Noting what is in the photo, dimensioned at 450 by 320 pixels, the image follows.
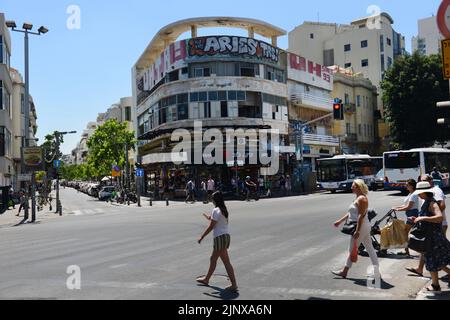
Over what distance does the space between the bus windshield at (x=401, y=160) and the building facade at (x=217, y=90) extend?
44.5ft

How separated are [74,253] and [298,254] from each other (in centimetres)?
544

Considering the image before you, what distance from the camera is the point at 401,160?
99.7 feet

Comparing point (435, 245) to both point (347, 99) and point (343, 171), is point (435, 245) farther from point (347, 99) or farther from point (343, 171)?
point (347, 99)

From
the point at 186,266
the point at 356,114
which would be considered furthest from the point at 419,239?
the point at 356,114

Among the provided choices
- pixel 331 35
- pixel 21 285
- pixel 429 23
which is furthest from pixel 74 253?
pixel 429 23

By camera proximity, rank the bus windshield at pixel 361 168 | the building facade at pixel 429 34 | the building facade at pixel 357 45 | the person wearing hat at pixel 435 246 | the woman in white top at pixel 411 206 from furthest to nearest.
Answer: the building facade at pixel 429 34
the building facade at pixel 357 45
the bus windshield at pixel 361 168
the woman in white top at pixel 411 206
the person wearing hat at pixel 435 246

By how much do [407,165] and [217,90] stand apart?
18.1m

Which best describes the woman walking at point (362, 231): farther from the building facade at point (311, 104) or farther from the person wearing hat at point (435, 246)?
the building facade at point (311, 104)

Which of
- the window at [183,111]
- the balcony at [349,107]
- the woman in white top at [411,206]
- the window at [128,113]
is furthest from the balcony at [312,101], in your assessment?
the woman in white top at [411,206]

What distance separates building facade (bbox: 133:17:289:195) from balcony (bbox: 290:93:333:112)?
214 cm

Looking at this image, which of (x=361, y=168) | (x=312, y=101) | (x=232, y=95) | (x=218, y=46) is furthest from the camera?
(x=312, y=101)

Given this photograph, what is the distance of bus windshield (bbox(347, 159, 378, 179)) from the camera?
3884cm

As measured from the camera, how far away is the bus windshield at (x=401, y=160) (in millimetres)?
29984

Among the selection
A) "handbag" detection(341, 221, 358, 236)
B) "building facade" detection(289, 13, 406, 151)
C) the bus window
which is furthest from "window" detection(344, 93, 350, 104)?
"handbag" detection(341, 221, 358, 236)
